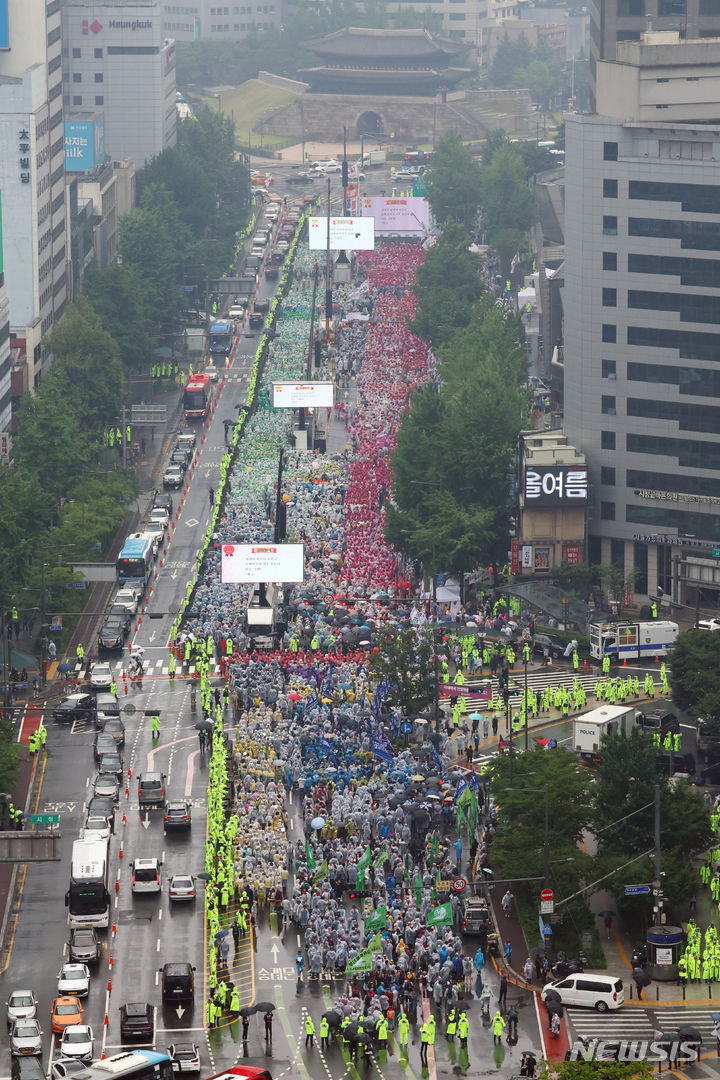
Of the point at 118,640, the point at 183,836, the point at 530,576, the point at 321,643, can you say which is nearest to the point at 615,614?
the point at 530,576

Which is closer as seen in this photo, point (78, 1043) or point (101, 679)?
point (78, 1043)

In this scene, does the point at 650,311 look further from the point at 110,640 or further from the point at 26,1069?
the point at 26,1069

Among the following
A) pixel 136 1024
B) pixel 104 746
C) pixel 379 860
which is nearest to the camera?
pixel 136 1024

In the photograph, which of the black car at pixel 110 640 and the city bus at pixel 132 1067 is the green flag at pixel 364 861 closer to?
the city bus at pixel 132 1067

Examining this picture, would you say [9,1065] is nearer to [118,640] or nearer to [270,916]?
[270,916]

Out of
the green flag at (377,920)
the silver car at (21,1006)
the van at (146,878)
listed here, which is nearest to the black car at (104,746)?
the van at (146,878)

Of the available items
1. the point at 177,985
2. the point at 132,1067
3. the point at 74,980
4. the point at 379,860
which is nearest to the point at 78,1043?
the point at 74,980
